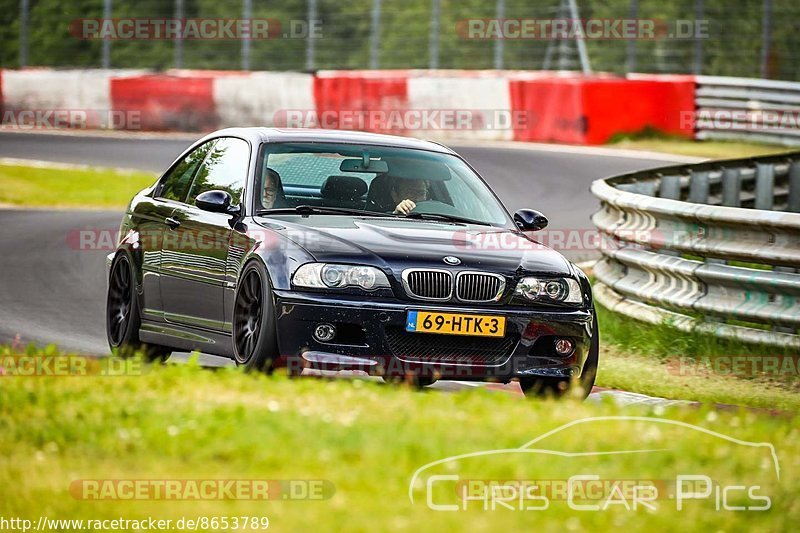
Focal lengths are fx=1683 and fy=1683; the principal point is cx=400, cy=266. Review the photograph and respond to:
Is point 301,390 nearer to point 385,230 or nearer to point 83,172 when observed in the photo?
point 385,230

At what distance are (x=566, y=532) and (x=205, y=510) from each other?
1122 millimetres

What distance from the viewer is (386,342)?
27.3 ft

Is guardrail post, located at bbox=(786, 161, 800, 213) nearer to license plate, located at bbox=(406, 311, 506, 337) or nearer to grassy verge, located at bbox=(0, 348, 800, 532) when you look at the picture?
license plate, located at bbox=(406, 311, 506, 337)

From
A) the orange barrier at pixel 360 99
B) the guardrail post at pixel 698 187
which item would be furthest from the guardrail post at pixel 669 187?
the orange barrier at pixel 360 99

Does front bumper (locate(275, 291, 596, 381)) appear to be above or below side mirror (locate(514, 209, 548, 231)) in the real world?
below

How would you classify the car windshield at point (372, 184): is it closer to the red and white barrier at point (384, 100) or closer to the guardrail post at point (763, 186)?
the guardrail post at point (763, 186)

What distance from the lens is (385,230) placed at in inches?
350

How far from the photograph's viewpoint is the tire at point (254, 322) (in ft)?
27.2

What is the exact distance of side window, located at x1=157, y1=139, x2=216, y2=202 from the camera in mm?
10297

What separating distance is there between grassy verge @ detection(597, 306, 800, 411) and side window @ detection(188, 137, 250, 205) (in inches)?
100

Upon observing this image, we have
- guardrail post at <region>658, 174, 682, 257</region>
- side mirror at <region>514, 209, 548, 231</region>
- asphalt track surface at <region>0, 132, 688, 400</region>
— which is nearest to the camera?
side mirror at <region>514, 209, 548, 231</region>

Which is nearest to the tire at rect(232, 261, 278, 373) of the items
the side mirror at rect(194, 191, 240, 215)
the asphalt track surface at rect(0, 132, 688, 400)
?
the side mirror at rect(194, 191, 240, 215)

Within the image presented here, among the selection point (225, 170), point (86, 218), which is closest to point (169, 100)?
point (86, 218)

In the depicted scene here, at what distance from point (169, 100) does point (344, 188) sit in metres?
20.7
